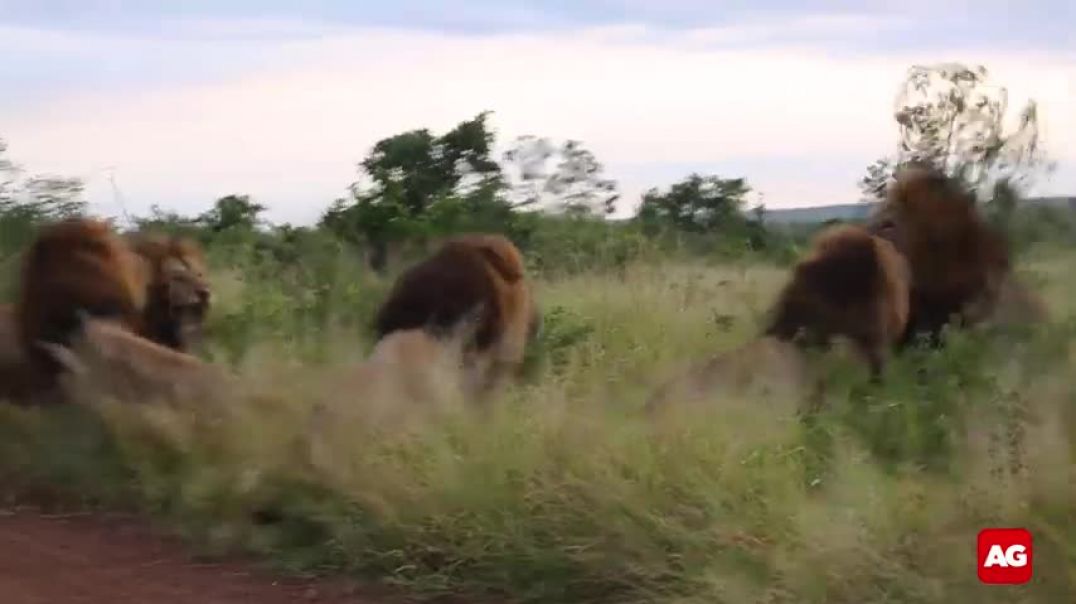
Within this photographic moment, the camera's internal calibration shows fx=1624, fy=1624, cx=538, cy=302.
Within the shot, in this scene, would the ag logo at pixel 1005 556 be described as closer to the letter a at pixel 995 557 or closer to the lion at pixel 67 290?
the letter a at pixel 995 557

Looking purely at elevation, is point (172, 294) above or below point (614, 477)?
above

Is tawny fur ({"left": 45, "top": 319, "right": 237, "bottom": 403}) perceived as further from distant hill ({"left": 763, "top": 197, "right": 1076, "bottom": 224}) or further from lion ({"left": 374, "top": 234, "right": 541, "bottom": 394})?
distant hill ({"left": 763, "top": 197, "right": 1076, "bottom": 224})

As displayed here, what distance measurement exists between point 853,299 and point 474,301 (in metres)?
1.70

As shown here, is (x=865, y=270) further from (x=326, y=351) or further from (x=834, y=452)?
(x=326, y=351)

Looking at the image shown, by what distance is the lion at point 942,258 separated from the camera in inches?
298

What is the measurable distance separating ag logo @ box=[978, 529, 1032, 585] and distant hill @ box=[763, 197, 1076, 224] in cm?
476

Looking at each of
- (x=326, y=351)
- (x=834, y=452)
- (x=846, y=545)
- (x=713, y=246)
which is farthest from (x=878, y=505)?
(x=713, y=246)

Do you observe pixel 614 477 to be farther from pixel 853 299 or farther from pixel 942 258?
pixel 942 258

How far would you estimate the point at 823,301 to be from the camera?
7.20 meters

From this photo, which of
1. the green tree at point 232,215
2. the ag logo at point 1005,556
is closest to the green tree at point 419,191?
the green tree at point 232,215

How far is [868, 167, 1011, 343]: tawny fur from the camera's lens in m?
7.57

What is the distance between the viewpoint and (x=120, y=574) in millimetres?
5949

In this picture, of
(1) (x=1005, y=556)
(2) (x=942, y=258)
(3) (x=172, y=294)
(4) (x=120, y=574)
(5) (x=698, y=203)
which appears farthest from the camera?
(5) (x=698, y=203)

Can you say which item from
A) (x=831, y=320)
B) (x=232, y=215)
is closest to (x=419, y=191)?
(x=232, y=215)
